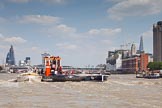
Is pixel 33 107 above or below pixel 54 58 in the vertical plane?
below

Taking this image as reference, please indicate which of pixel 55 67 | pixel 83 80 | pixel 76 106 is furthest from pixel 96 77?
pixel 76 106

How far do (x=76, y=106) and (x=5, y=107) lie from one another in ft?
19.8

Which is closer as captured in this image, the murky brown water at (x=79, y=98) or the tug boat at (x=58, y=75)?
the murky brown water at (x=79, y=98)

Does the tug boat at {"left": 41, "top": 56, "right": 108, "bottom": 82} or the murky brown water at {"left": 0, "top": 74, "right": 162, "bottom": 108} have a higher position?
the tug boat at {"left": 41, "top": 56, "right": 108, "bottom": 82}

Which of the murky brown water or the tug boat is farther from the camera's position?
the tug boat

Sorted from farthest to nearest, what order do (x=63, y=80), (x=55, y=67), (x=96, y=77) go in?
(x=55, y=67)
(x=96, y=77)
(x=63, y=80)

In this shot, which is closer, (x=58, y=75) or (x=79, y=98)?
(x=79, y=98)

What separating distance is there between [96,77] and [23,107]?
234 ft

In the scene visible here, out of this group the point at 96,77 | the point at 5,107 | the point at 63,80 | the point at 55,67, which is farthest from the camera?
the point at 55,67

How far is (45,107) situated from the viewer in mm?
32219

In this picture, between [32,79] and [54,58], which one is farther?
[54,58]

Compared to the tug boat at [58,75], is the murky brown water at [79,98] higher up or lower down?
lower down

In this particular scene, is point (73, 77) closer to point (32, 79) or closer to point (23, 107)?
point (32, 79)

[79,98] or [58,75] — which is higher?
[58,75]
